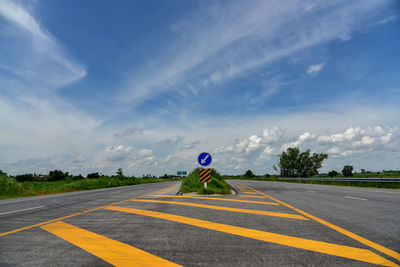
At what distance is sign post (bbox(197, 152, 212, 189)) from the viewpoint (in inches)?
583

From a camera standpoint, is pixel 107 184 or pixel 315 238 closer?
pixel 315 238

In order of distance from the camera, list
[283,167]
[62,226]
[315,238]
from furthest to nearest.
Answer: [283,167], [62,226], [315,238]

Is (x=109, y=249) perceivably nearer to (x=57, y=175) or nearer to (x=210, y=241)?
(x=210, y=241)

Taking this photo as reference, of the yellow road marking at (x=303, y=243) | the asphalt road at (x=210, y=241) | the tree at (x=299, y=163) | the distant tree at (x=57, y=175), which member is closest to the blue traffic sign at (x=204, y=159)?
the asphalt road at (x=210, y=241)

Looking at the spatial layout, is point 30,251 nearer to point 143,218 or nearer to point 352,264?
point 143,218

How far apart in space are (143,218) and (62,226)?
1976 mm

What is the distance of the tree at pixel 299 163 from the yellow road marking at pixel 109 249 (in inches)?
2971

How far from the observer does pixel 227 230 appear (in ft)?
17.1

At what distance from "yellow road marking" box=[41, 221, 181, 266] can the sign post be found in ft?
31.7

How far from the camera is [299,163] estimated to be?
249 feet

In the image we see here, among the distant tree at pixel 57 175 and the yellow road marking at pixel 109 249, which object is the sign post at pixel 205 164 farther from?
the distant tree at pixel 57 175

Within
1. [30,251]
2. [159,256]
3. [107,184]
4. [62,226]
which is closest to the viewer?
[159,256]

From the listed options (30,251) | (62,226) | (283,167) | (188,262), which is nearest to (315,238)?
(188,262)

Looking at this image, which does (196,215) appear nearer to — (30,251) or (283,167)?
(30,251)
